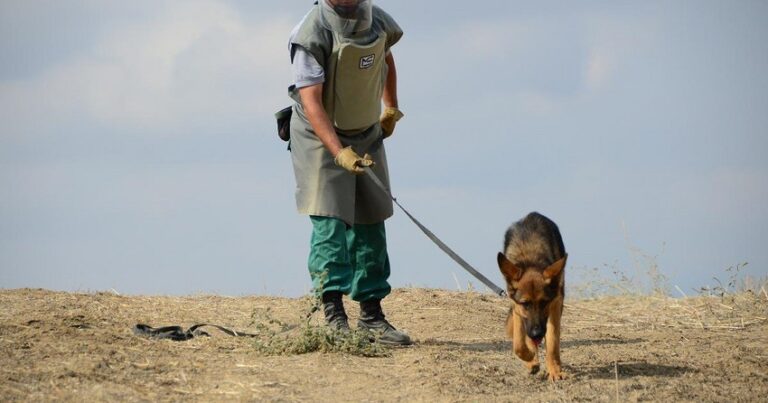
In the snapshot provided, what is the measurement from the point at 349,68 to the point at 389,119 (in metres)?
0.92

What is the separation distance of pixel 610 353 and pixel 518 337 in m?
1.96

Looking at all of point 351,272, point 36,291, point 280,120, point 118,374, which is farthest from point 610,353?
point 36,291

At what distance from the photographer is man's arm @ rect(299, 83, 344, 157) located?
25.3ft

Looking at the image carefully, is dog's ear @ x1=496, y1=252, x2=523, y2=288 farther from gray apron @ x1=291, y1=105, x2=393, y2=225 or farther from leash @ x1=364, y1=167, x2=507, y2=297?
gray apron @ x1=291, y1=105, x2=393, y2=225

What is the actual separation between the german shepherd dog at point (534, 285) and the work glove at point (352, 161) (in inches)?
46.3

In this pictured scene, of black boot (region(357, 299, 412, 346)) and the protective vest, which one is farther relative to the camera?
black boot (region(357, 299, 412, 346))

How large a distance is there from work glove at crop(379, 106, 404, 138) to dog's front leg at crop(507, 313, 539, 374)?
2329mm

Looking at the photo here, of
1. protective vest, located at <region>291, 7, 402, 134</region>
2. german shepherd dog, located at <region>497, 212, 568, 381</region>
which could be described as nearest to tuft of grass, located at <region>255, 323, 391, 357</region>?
german shepherd dog, located at <region>497, 212, 568, 381</region>

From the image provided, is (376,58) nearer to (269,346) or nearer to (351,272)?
(351,272)

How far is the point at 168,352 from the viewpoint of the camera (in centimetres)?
776

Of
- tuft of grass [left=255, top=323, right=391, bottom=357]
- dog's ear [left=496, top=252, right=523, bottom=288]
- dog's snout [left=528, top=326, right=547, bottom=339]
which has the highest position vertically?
dog's ear [left=496, top=252, right=523, bottom=288]

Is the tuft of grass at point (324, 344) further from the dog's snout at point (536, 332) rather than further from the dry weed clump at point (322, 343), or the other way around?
the dog's snout at point (536, 332)

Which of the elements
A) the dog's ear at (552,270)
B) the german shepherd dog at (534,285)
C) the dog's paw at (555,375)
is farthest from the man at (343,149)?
the dog's ear at (552,270)

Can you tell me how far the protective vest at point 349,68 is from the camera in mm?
7855
